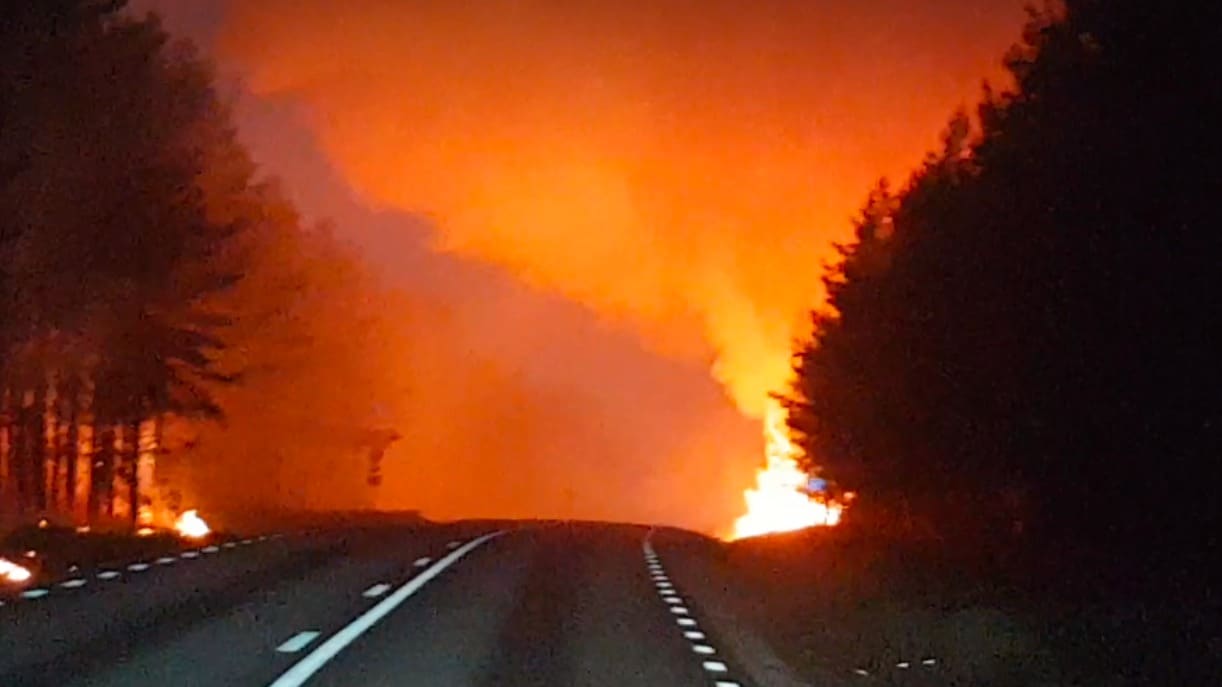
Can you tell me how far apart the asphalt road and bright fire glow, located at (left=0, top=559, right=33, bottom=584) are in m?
0.91

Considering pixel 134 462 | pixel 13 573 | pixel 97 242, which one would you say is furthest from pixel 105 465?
pixel 13 573

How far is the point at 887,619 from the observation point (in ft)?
74.7

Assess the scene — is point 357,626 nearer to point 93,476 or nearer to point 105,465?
point 105,465

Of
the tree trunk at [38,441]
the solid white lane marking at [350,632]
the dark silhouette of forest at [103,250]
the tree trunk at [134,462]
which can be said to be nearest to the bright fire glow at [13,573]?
the solid white lane marking at [350,632]

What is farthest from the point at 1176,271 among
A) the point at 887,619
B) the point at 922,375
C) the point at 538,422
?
the point at 538,422

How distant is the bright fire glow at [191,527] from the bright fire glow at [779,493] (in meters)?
22.3

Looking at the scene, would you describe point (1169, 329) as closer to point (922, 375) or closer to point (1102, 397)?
point (1102, 397)

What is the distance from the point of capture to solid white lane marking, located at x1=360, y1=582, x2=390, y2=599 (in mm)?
23578

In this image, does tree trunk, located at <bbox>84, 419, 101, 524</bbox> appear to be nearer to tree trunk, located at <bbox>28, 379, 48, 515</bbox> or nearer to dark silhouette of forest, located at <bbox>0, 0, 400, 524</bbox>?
dark silhouette of forest, located at <bbox>0, 0, 400, 524</bbox>

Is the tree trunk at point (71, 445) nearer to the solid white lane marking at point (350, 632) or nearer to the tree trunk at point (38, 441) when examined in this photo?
the tree trunk at point (38, 441)

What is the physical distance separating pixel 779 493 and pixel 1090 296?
54322 mm

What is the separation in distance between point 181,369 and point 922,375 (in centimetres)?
2035

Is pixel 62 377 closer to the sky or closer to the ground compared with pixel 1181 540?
closer to the sky

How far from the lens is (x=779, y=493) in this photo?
7531 centimetres
